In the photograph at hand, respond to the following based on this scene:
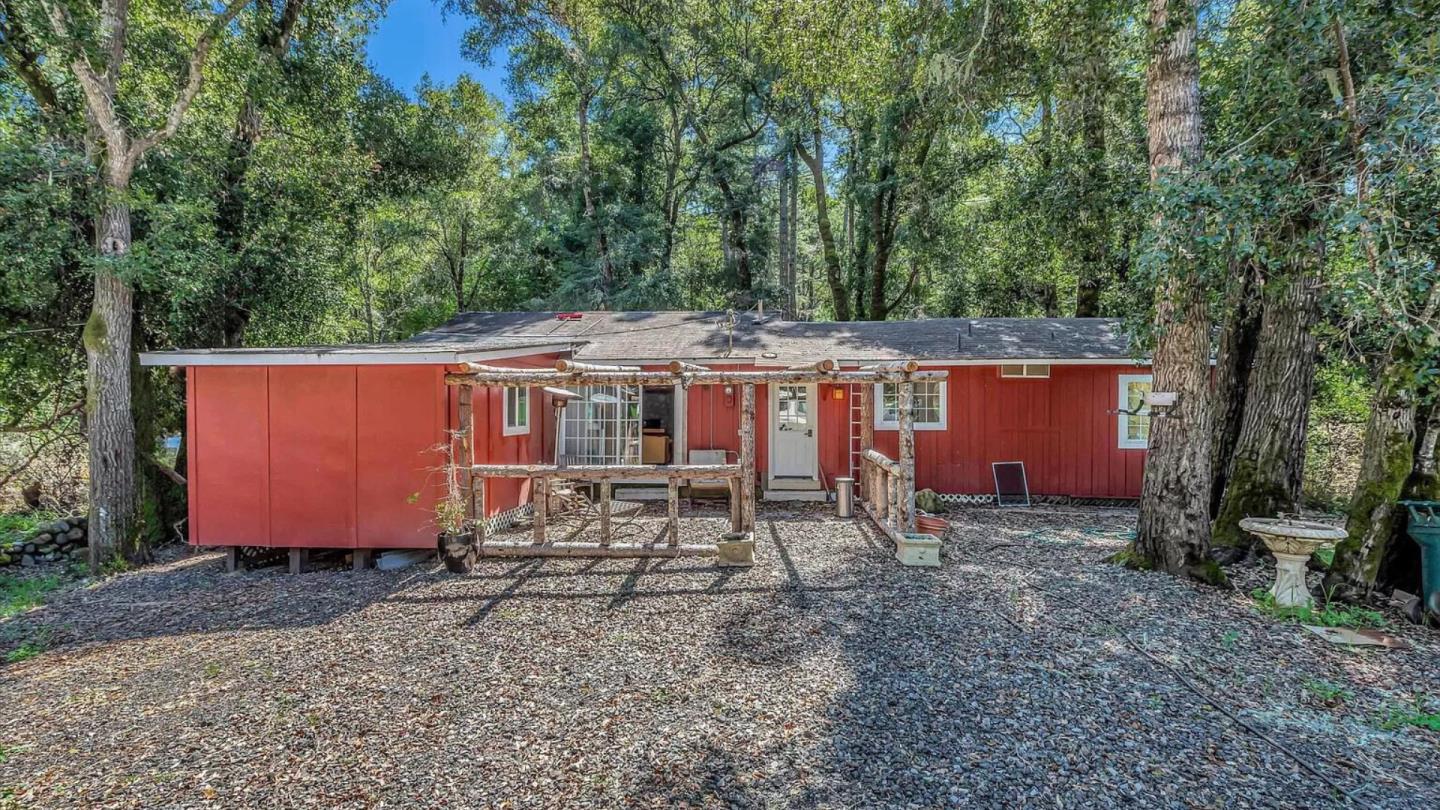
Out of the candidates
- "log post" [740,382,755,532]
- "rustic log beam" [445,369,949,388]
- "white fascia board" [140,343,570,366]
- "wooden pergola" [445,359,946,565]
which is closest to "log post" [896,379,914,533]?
"wooden pergola" [445,359,946,565]

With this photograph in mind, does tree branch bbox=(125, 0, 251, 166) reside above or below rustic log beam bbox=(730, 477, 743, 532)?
above

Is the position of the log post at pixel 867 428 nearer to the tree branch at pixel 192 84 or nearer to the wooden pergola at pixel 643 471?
the wooden pergola at pixel 643 471

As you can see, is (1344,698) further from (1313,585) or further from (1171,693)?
(1313,585)

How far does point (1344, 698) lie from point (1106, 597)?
1694mm

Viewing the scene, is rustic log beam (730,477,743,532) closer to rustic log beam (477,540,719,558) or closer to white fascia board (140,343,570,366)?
rustic log beam (477,540,719,558)

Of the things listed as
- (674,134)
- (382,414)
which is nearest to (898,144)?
(674,134)

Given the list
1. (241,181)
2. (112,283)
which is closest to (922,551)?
(112,283)

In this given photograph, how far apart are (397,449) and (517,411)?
204 cm

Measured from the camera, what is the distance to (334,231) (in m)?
9.38

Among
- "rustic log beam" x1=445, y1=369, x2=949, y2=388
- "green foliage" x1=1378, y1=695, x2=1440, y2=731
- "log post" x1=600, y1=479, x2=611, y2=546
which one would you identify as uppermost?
"rustic log beam" x1=445, y1=369, x2=949, y2=388

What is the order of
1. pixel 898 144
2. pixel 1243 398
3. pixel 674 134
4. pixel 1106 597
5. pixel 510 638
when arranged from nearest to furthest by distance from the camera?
pixel 510 638 < pixel 1106 597 < pixel 1243 398 < pixel 898 144 < pixel 674 134

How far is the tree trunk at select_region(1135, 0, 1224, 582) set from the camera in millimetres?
5574

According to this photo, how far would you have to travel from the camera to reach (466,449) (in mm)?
6203

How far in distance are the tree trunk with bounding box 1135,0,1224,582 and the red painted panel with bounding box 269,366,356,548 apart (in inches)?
321
